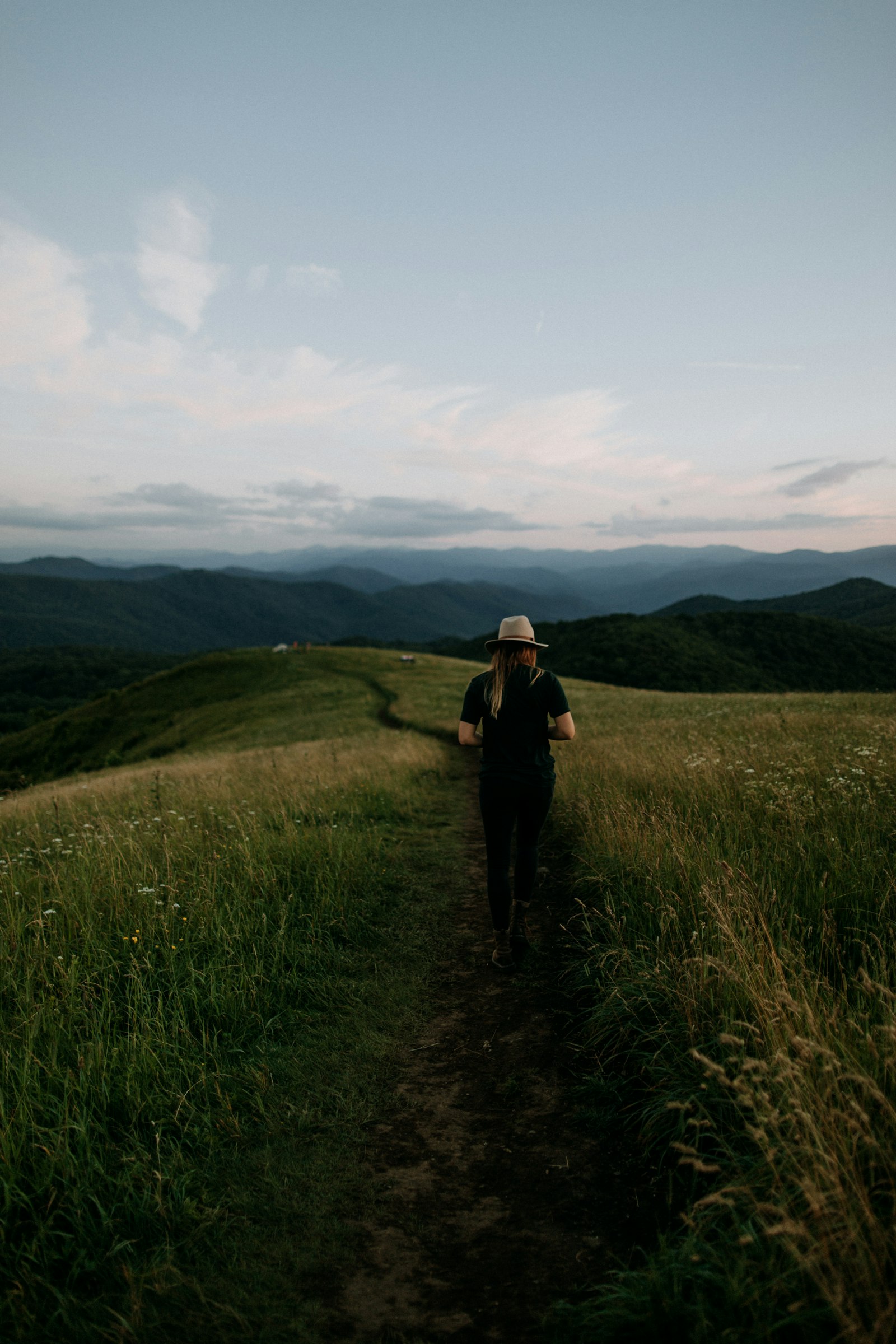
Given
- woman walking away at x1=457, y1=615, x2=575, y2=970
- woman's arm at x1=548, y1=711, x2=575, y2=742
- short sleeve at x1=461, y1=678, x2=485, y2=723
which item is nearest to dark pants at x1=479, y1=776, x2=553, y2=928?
woman walking away at x1=457, y1=615, x2=575, y2=970

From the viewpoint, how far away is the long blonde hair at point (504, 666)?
19.7 ft

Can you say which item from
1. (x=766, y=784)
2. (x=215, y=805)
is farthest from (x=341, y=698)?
(x=766, y=784)

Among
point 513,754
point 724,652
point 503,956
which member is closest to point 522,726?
point 513,754

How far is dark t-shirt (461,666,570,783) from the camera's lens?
5.97 m

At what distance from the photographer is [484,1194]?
3.45 meters

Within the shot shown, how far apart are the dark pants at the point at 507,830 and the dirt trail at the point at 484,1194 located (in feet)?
3.43

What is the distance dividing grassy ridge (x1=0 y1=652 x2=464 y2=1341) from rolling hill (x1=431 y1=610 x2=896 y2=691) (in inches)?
3458

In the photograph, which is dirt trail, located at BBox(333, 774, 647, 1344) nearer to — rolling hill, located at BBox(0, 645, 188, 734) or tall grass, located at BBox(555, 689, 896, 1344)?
tall grass, located at BBox(555, 689, 896, 1344)

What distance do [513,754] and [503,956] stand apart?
1853mm

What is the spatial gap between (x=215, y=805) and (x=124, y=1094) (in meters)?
6.22

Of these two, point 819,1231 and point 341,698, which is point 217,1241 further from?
point 341,698

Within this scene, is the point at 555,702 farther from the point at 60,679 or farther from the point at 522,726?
the point at 60,679

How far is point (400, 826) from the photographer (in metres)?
10.5

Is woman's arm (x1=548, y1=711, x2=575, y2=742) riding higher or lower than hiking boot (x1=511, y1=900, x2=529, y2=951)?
higher
